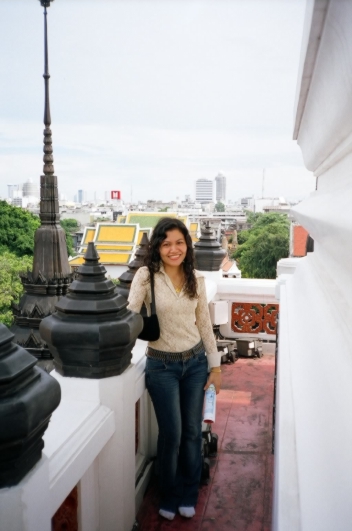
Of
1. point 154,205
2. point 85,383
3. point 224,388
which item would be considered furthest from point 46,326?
point 154,205

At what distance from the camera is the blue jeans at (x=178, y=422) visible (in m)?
2.27

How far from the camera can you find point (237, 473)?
9.29 feet

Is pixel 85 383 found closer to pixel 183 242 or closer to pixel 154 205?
pixel 183 242

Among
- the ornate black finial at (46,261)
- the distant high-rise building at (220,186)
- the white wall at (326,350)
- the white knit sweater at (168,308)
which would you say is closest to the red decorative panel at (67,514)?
the white knit sweater at (168,308)

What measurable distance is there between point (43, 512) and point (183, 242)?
4.55 feet

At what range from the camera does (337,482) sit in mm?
→ 643

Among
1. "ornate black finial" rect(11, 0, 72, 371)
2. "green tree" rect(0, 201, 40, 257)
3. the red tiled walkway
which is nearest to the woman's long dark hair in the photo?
the red tiled walkway

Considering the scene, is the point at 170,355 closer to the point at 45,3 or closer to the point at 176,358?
the point at 176,358

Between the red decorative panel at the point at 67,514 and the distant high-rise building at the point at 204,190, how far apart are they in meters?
184

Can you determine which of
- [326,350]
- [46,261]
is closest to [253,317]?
[326,350]

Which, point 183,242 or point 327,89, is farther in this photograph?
point 183,242

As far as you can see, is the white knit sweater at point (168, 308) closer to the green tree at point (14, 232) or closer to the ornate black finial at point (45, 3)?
the ornate black finial at point (45, 3)

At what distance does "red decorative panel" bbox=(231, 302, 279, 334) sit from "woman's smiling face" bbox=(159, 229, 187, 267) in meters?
2.98

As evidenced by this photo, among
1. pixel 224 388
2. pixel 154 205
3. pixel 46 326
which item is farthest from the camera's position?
pixel 154 205
